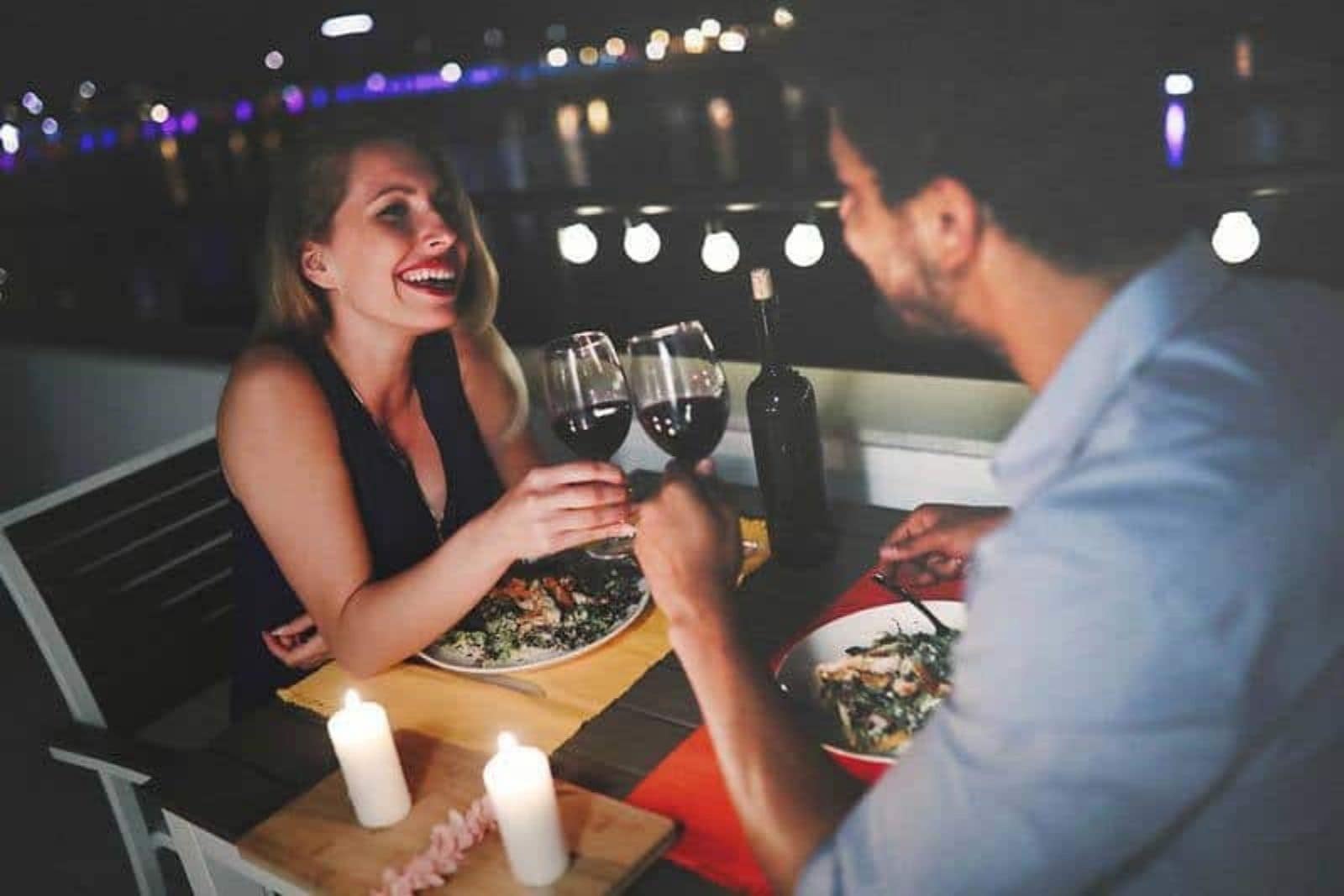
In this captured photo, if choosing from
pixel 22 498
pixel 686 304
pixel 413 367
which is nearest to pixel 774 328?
pixel 413 367

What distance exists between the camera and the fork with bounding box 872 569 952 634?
37.9 inches

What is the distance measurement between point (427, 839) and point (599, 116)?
62.9 feet

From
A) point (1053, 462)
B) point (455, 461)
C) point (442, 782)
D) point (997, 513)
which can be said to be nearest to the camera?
point (1053, 462)

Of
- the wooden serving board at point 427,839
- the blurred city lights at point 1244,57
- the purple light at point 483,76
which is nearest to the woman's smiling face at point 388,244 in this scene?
the wooden serving board at point 427,839

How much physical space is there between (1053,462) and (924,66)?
0.27 m

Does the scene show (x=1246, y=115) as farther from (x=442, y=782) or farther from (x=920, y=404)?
(x=442, y=782)

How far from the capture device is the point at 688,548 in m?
0.81

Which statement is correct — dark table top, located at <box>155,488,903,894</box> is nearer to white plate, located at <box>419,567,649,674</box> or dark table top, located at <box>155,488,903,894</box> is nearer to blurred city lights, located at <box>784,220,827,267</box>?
white plate, located at <box>419,567,649,674</box>

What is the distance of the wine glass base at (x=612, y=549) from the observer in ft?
4.03

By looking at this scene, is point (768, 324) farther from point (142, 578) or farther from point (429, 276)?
point (142, 578)

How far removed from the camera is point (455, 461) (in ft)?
4.85

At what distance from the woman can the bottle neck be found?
262 millimetres

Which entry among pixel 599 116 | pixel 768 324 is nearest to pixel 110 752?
pixel 768 324

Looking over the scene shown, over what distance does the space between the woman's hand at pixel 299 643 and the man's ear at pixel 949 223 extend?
0.83m
